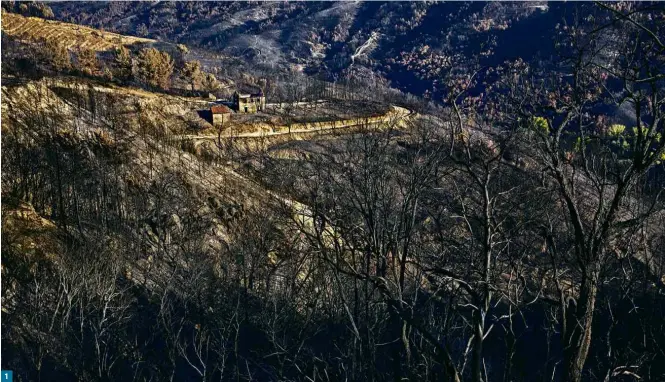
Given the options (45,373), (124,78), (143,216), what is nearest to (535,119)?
(45,373)

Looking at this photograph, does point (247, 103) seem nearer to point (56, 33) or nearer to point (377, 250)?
point (56, 33)

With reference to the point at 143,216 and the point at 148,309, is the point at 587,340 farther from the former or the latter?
the point at 143,216

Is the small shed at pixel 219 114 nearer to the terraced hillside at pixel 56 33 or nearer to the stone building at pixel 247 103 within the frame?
the stone building at pixel 247 103

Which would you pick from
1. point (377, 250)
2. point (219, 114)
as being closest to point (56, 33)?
point (219, 114)

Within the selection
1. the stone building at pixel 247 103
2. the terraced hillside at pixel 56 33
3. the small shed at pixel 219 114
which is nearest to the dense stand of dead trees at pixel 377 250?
the small shed at pixel 219 114

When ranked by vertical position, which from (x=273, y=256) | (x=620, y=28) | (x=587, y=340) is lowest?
(x=273, y=256)

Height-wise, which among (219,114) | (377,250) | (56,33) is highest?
(377,250)

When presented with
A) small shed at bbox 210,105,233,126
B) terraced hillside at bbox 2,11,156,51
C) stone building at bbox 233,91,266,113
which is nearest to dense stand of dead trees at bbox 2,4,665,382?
small shed at bbox 210,105,233,126
